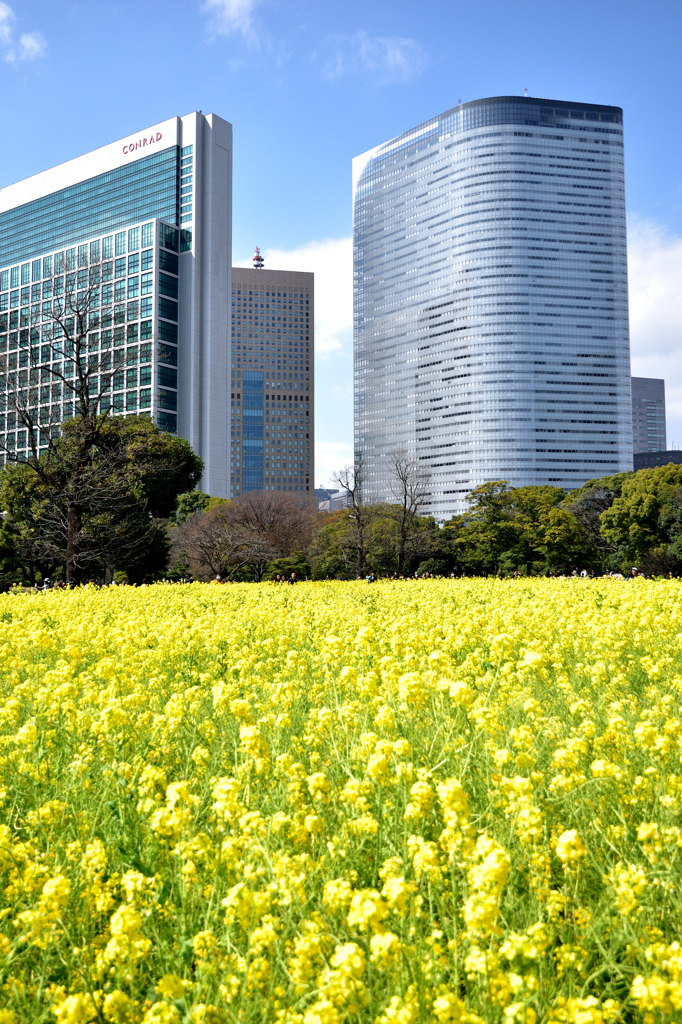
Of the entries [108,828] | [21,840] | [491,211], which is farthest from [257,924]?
→ [491,211]

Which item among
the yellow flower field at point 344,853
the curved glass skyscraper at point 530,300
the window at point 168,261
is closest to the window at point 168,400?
the window at point 168,261

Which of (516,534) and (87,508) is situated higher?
(87,508)

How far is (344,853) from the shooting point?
2504 mm

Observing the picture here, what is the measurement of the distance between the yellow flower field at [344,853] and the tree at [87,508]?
45.7 ft

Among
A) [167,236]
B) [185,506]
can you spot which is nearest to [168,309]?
[167,236]

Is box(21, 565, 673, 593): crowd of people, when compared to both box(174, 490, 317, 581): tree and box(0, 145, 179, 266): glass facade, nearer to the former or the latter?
box(174, 490, 317, 581): tree

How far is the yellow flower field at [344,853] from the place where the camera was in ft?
5.83

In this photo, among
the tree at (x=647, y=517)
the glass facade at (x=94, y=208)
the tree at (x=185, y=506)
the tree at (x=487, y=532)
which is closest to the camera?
the tree at (x=647, y=517)

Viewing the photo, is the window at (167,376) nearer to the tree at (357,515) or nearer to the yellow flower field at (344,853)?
the tree at (357,515)

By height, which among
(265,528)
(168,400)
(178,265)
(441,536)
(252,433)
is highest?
(178,265)

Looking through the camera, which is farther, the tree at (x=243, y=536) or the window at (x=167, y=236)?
the window at (x=167, y=236)

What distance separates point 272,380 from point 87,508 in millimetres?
169671

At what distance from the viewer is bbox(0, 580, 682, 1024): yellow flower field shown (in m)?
1.78

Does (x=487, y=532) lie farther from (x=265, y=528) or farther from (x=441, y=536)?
(x=265, y=528)
